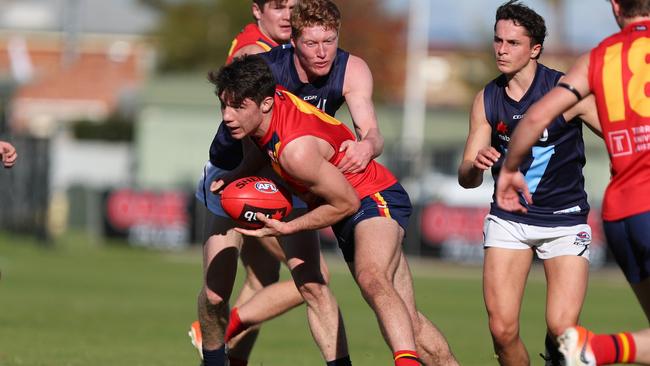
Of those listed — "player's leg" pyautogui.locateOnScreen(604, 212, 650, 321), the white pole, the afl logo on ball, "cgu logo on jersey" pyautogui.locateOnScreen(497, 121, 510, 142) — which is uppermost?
"cgu logo on jersey" pyautogui.locateOnScreen(497, 121, 510, 142)

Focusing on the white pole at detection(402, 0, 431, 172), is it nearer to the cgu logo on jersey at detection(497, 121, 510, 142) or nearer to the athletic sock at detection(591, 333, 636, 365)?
the cgu logo on jersey at detection(497, 121, 510, 142)

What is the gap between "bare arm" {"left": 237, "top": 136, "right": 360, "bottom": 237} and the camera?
Answer: 7.21m

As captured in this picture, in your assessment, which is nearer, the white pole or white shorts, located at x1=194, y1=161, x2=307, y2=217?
white shorts, located at x1=194, y1=161, x2=307, y2=217

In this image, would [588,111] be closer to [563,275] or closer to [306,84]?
[563,275]

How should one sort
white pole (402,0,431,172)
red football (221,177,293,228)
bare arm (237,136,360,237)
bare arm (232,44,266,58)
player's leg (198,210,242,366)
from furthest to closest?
white pole (402,0,431,172) → bare arm (232,44,266,58) → player's leg (198,210,242,366) → red football (221,177,293,228) → bare arm (237,136,360,237)

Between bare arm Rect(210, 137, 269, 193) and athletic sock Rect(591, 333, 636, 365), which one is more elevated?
bare arm Rect(210, 137, 269, 193)

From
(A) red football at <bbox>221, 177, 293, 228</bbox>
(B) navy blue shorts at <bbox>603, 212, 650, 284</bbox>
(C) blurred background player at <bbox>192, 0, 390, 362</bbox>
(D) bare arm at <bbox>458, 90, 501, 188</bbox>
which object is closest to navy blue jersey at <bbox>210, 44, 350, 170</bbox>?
(C) blurred background player at <bbox>192, 0, 390, 362</bbox>

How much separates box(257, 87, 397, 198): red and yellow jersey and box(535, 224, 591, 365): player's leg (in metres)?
1.15

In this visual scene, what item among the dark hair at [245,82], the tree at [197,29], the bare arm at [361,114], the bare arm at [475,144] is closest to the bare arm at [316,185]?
the bare arm at [361,114]

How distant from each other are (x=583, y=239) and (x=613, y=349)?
1.66 metres

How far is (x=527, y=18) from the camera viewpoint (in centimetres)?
802

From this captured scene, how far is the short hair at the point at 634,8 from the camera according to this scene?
6531 millimetres

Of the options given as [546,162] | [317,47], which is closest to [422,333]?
[546,162]

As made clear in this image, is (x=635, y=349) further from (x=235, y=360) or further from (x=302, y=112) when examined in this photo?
(x=235, y=360)
